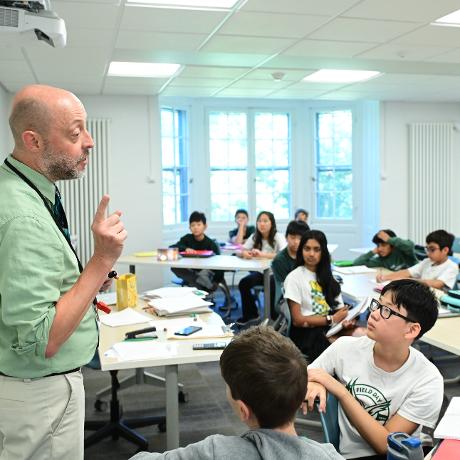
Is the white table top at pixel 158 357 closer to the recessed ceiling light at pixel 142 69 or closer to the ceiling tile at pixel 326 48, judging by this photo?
the ceiling tile at pixel 326 48

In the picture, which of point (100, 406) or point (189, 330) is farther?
point (100, 406)

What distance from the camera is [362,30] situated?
425cm

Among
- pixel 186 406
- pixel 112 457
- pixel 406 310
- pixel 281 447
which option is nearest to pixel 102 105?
pixel 186 406

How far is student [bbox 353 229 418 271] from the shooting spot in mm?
5316

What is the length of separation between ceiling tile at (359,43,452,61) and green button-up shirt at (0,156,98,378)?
4.07 meters

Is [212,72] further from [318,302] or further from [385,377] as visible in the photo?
[385,377]

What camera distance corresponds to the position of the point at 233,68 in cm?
571

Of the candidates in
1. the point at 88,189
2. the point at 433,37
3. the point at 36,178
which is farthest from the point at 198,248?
the point at 36,178

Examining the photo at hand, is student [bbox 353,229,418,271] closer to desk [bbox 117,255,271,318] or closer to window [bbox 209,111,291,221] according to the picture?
desk [bbox 117,255,271,318]

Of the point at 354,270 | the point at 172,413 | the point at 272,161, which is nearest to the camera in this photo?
the point at 172,413

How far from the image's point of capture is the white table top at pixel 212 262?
5.41 m

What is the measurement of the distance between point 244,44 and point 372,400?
338 centimetres

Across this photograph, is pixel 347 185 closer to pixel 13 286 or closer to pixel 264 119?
pixel 264 119

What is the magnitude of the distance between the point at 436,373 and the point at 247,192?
683 centimetres
